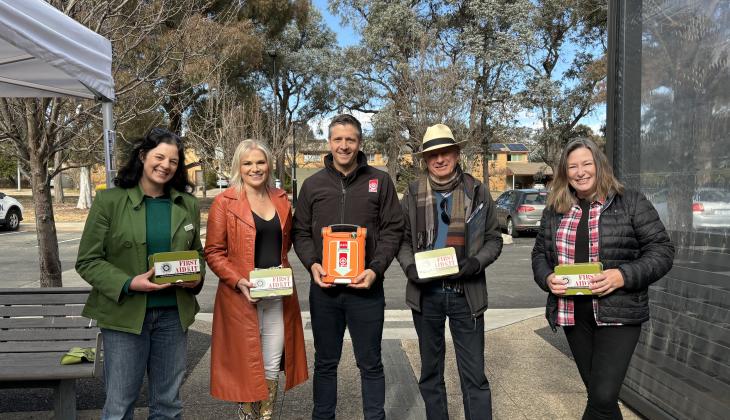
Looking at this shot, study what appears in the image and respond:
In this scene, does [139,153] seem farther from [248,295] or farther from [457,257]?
[457,257]

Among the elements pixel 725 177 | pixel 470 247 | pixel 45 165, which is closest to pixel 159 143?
pixel 470 247

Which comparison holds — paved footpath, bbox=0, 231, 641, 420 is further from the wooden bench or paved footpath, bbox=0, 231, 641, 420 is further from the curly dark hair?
the curly dark hair

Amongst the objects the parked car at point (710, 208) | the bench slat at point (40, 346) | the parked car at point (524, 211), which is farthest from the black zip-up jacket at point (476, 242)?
the parked car at point (524, 211)

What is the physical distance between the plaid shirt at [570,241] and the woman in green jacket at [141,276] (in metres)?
1.90

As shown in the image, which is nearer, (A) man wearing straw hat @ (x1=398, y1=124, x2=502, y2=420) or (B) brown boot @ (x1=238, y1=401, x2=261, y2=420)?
(A) man wearing straw hat @ (x1=398, y1=124, x2=502, y2=420)

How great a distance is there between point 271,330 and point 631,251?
2.02 metres

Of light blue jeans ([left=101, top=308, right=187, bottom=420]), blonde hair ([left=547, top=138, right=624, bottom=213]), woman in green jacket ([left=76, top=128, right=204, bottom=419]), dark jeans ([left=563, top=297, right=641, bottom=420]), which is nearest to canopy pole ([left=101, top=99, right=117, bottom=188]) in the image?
woman in green jacket ([left=76, top=128, right=204, bottom=419])

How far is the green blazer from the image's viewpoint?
8.77 ft

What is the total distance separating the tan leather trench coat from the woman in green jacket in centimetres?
23

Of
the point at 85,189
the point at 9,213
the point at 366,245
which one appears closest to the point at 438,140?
the point at 366,245

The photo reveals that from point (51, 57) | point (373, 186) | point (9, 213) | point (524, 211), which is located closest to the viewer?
point (51, 57)

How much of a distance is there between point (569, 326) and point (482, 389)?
0.65 metres

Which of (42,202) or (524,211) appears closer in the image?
(42,202)

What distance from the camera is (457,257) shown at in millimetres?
3078
